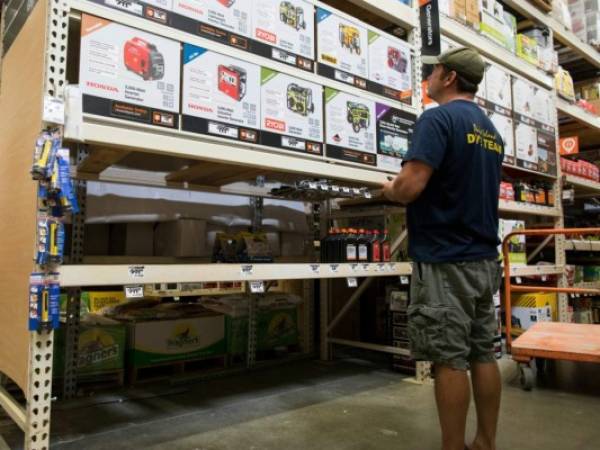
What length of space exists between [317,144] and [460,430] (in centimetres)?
140

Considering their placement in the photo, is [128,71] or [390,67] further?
[390,67]

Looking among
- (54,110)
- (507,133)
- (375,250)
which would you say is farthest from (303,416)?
(507,133)

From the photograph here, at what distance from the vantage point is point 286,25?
2.19m

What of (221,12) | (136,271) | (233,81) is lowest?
(136,271)

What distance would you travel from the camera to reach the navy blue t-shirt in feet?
4.94

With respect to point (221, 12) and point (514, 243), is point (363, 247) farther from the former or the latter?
point (514, 243)

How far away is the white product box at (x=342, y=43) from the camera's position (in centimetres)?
234

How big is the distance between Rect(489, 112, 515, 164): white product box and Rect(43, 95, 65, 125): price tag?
122 inches

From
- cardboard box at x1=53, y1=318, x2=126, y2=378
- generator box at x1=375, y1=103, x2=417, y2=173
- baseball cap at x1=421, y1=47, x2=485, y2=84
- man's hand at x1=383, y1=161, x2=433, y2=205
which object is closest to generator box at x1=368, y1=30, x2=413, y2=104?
generator box at x1=375, y1=103, x2=417, y2=173

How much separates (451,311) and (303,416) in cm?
108

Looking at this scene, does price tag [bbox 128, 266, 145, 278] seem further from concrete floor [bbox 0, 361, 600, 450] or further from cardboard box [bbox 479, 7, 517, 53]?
cardboard box [bbox 479, 7, 517, 53]

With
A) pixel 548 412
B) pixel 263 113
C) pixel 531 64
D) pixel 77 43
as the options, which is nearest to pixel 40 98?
pixel 77 43

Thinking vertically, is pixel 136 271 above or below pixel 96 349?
above

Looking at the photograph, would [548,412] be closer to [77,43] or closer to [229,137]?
[229,137]
